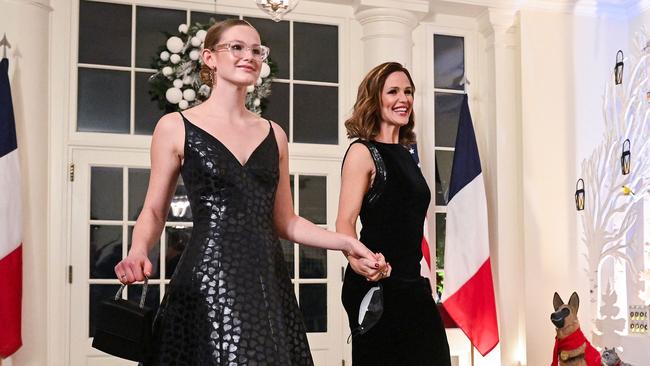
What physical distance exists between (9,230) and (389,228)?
263cm

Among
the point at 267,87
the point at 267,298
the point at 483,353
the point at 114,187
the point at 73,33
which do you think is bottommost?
the point at 483,353

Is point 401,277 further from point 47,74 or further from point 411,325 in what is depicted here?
point 47,74

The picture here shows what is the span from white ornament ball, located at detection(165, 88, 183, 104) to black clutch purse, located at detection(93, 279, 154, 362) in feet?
10.3

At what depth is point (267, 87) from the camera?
4.86 metres

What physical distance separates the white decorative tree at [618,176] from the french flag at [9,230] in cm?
321

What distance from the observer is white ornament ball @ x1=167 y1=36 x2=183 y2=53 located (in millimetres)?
4758

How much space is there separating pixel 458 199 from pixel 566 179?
2.61ft

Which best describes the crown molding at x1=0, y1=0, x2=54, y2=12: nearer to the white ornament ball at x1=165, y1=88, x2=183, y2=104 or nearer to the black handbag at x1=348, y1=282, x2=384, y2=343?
the white ornament ball at x1=165, y1=88, x2=183, y2=104

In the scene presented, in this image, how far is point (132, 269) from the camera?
160 cm

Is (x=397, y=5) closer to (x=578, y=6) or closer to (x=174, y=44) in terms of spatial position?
(x=578, y=6)

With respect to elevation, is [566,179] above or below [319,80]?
below

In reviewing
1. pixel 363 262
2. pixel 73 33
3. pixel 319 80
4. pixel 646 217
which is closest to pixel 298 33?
pixel 319 80

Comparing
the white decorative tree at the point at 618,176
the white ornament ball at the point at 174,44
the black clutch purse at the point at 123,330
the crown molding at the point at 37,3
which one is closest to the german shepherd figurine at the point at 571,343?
the white decorative tree at the point at 618,176

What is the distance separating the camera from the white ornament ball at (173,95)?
468 centimetres
